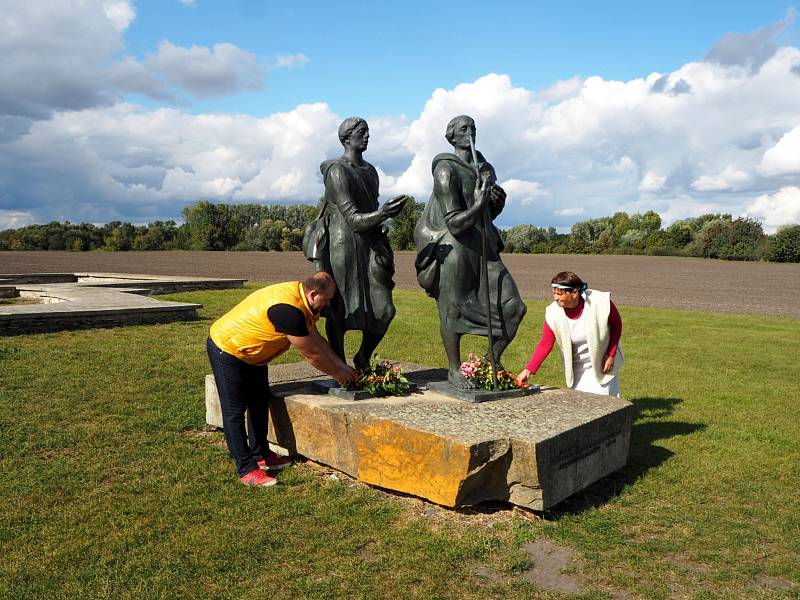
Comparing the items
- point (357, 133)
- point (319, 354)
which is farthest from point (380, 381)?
point (357, 133)

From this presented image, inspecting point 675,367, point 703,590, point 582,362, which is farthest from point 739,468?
point 675,367

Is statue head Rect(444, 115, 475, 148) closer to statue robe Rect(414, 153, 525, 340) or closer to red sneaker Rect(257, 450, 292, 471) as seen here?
statue robe Rect(414, 153, 525, 340)

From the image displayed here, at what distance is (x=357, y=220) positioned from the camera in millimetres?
5332

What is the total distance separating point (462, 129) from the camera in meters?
5.46

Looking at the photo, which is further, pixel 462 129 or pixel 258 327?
pixel 462 129

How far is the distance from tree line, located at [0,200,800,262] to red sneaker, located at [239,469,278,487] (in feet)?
151

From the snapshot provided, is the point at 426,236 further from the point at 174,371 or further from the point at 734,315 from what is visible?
the point at 734,315

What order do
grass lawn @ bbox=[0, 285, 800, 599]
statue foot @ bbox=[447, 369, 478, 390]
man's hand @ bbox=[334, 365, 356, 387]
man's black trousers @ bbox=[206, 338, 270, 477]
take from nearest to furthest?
1. grass lawn @ bbox=[0, 285, 800, 599]
2. man's black trousers @ bbox=[206, 338, 270, 477]
3. man's hand @ bbox=[334, 365, 356, 387]
4. statue foot @ bbox=[447, 369, 478, 390]

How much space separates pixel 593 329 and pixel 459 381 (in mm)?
1231

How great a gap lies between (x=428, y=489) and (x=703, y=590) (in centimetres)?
174

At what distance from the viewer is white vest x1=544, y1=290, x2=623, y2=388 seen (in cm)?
559

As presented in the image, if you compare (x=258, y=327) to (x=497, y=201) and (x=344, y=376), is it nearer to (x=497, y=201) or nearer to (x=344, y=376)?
(x=344, y=376)

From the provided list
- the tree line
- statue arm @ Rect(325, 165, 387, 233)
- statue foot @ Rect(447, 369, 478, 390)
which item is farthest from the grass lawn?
the tree line

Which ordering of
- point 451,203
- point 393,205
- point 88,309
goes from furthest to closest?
point 88,309
point 451,203
point 393,205
